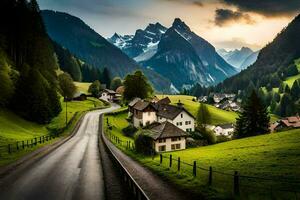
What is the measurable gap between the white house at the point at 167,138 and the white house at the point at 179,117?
27.2 m

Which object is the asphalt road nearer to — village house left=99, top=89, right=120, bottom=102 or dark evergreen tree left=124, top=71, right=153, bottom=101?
dark evergreen tree left=124, top=71, right=153, bottom=101

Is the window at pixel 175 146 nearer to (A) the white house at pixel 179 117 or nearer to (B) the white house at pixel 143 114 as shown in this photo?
(B) the white house at pixel 143 114

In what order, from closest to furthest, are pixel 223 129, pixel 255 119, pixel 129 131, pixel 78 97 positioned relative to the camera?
pixel 255 119
pixel 129 131
pixel 223 129
pixel 78 97

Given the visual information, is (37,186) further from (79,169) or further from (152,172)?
(152,172)

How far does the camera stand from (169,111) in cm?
11400

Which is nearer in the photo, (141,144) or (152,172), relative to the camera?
(152,172)

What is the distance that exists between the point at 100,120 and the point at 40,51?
27.6 m

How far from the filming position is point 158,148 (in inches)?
2980

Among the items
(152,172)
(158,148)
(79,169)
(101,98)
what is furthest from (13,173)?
(101,98)

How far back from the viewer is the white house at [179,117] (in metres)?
109

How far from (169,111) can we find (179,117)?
18.7ft

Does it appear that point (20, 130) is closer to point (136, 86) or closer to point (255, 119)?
point (255, 119)

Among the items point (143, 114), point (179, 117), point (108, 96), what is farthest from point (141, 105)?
point (108, 96)

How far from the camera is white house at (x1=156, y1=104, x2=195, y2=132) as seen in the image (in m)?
109
